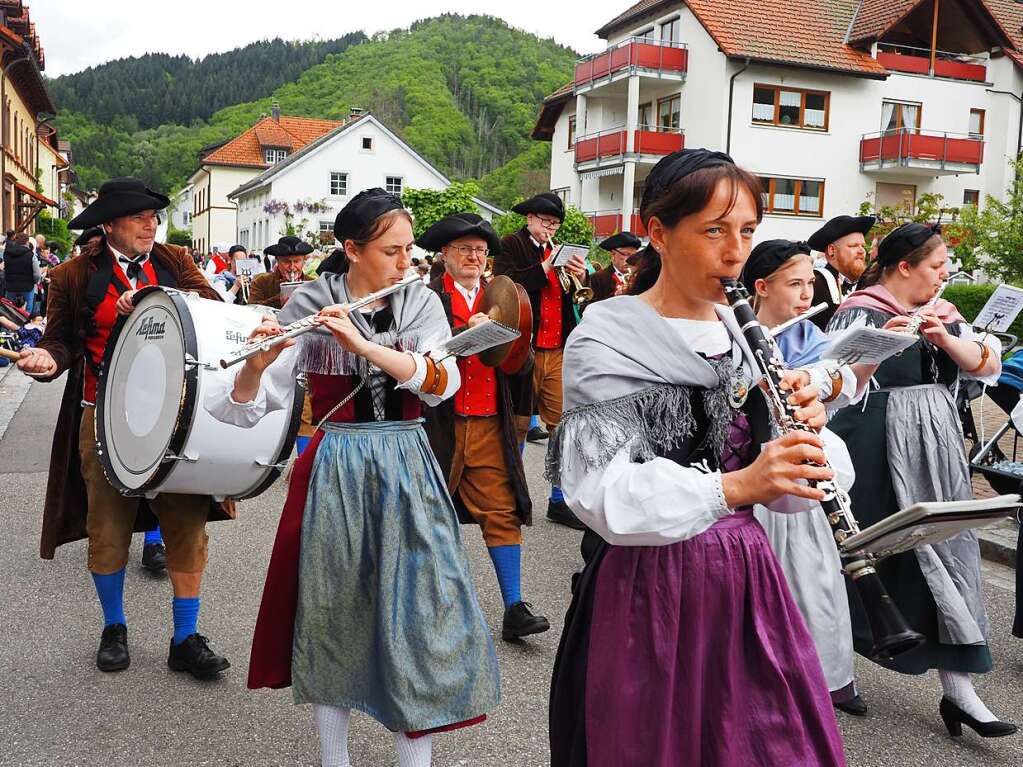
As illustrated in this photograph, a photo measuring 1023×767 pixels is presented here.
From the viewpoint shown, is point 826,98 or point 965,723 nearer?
point 965,723

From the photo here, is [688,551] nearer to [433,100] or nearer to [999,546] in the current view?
[999,546]

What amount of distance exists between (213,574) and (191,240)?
83463 millimetres

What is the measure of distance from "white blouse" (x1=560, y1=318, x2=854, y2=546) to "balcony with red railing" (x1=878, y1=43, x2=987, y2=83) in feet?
106

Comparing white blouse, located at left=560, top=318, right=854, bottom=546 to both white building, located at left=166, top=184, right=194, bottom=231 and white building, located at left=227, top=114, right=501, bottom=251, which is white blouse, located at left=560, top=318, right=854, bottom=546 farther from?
white building, located at left=166, top=184, right=194, bottom=231

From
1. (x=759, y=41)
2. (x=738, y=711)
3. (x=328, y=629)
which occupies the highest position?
Answer: (x=759, y=41)

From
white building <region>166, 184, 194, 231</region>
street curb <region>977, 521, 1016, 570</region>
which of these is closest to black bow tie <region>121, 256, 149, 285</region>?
street curb <region>977, 521, 1016, 570</region>

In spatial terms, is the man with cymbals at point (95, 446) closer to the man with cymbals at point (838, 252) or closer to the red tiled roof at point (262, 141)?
the man with cymbals at point (838, 252)

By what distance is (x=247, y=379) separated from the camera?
3121 mm

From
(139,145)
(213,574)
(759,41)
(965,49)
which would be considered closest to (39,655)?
(213,574)

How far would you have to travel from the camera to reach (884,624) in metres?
1.63

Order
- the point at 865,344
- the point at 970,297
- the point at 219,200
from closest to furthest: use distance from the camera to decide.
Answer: the point at 865,344 < the point at 970,297 < the point at 219,200

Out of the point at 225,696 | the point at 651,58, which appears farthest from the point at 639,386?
the point at 651,58

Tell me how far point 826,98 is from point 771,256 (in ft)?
94.2

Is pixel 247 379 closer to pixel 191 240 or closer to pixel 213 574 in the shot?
pixel 213 574
